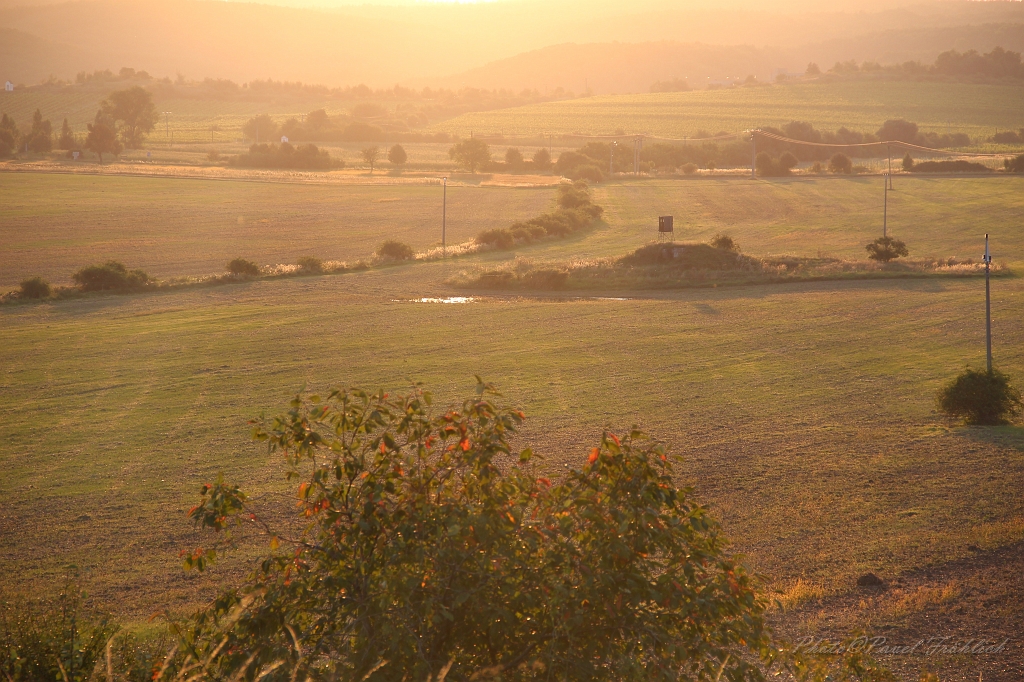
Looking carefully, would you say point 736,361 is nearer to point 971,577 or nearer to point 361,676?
point 971,577

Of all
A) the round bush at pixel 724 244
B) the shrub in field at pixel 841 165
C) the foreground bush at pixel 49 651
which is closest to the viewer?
the foreground bush at pixel 49 651

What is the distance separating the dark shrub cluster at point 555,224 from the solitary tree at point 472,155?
33551 mm

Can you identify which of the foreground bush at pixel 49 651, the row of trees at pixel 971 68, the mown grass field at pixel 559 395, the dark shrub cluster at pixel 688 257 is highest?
the row of trees at pixel 971 68

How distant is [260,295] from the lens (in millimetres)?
41031

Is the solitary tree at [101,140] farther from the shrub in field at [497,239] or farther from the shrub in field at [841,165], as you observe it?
the shrub in field at [841,165]

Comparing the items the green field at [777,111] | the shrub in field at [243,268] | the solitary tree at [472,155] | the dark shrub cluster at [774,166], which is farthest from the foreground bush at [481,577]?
the green field at [777,111]

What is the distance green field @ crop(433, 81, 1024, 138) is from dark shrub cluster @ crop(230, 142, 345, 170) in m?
42.2

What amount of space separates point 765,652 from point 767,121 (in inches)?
6048

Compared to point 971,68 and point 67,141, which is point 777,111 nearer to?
point 971,68

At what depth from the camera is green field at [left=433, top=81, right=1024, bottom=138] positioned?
147 m

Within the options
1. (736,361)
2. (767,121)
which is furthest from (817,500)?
(767,121)

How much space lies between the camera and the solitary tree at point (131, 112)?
128 m

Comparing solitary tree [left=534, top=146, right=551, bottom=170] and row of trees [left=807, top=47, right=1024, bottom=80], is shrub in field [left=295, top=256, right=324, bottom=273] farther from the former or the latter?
row of trees [left=807, top=47, right=1024, bottom=80]

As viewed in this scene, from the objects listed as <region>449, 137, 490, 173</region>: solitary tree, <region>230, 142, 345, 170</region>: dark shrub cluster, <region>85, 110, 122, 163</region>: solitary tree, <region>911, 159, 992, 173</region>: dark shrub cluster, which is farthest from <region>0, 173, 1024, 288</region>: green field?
<region>85, 110, 122, 163</region>: solitary tree
